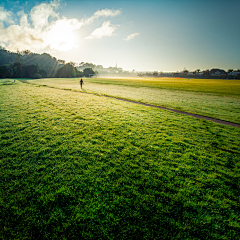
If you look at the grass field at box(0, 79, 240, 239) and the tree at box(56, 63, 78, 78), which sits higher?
the tree at box(56, 63, 78, 78)

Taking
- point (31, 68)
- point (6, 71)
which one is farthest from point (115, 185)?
point (31, 68)

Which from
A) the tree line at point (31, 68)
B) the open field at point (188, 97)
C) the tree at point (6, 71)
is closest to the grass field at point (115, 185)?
the open field at point (188, 97)

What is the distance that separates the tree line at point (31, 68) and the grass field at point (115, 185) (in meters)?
106

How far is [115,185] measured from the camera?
3943 millimetres

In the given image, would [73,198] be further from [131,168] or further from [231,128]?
[231,128]

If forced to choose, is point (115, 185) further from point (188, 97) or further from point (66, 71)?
point (66, 71)

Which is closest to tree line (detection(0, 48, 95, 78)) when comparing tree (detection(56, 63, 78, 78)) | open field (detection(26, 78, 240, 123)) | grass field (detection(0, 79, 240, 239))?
tree (detection(56, 63, 78, 78))

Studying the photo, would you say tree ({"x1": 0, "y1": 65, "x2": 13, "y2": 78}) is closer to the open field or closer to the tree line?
the tree line

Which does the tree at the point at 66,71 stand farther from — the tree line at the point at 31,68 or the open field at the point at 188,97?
the open field at the point at 188,97

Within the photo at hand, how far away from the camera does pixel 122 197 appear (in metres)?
3.58

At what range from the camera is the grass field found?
2912mm

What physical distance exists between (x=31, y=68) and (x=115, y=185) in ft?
384

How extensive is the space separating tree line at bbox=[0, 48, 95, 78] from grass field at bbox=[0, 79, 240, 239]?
106230 millimetres

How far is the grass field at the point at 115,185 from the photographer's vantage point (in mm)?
2912
